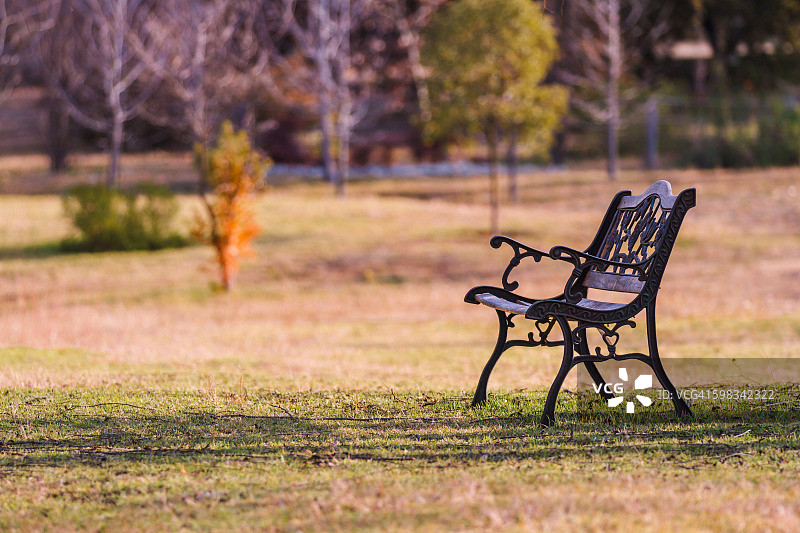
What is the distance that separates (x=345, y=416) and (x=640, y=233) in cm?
198

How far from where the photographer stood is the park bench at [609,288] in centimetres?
490

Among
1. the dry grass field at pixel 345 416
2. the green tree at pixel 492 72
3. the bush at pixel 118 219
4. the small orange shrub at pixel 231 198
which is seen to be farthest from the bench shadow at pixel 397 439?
the green tree at pixel 492 72

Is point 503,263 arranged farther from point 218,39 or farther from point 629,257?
point 218,39

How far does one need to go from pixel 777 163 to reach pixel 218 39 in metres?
18.1

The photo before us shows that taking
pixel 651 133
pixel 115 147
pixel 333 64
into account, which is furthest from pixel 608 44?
pixel 115 147

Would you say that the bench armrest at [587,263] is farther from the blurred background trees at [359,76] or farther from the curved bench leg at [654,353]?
the blurred background trees at [359,76]

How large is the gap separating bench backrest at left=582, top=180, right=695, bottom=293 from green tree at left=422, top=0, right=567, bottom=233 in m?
15.3

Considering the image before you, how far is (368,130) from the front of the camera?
36000 mm

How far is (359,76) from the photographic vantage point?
34375 mm

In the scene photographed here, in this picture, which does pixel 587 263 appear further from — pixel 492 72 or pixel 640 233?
pixel 492 72

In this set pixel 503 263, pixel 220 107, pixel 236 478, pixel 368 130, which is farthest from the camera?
pixel 368 130

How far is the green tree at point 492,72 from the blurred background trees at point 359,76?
4746 mm

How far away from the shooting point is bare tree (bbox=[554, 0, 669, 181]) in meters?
29.5

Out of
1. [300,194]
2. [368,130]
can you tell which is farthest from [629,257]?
[368,130]
